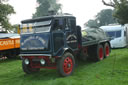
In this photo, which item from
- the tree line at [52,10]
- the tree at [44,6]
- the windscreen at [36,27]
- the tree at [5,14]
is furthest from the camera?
the tree at [44,6]

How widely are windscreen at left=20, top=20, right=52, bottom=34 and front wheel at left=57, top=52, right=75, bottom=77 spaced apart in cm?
134

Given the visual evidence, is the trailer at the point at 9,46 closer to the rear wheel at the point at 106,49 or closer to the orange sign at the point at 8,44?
the orange sign at the point at 8,44

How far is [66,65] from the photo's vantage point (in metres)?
7.48

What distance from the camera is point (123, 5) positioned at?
11148 mm

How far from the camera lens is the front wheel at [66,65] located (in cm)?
718

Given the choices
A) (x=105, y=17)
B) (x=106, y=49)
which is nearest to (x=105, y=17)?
(x=105, y=17)

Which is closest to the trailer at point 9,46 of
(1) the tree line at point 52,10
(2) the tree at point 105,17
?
(1) the tree line at point 52,10

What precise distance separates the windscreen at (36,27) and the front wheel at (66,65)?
1.34 metres

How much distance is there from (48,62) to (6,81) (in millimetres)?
1916

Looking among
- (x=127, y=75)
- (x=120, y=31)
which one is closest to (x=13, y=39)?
(x=127, y=75)

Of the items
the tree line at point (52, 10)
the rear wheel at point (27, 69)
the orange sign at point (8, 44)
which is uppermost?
the tree line at point (52, 10)

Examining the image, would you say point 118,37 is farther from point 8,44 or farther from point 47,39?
point 47,39

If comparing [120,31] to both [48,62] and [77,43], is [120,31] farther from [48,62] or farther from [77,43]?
[48,62]

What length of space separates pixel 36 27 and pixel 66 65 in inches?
80.7
